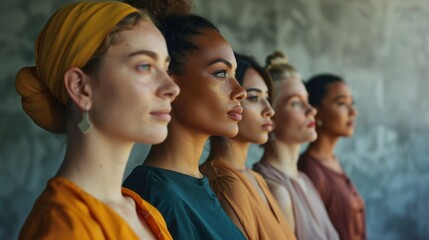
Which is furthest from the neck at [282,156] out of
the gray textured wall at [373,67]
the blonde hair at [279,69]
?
the gray textured wall at [373,67]

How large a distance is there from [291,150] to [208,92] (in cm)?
126

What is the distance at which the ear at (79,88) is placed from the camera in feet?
A: 5.83

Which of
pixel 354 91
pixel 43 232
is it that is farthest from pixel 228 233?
pixel 354 91

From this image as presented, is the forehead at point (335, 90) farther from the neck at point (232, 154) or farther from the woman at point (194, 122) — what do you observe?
the woman at point (194, 122)

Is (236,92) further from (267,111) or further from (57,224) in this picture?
(57,224)

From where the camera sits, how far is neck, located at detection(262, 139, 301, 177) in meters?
3.54

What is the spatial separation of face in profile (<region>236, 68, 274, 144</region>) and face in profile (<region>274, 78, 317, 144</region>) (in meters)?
0.51

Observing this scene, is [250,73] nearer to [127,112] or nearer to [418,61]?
[127,112]

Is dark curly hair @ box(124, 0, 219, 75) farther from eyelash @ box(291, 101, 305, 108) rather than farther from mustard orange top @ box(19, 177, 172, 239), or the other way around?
eyelash @ box(291, 101, 305, 108)

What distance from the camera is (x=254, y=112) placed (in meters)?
3.00

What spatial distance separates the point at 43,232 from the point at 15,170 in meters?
2.94

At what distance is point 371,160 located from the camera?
6.82 metres

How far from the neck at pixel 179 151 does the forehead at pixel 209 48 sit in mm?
238

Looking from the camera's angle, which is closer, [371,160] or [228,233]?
[228,233]
